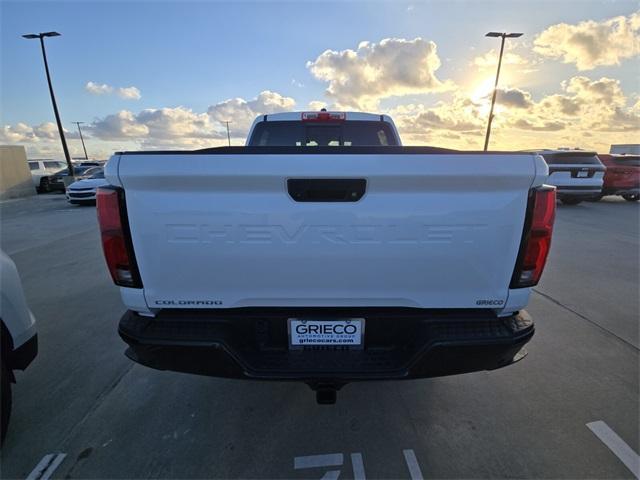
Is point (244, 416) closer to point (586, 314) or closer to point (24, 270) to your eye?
point (586, 314)

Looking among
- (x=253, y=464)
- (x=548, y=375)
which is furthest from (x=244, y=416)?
(x=548, y=375)

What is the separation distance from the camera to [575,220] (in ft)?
30.9

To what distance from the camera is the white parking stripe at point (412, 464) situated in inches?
73.2

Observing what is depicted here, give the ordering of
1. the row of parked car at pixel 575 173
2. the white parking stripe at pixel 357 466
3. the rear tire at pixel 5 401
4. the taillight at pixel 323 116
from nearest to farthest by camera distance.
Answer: the white parking stripe at pixel 357 466, the rear tire at pixel 5 401, the taillight at pixel 323 116, the row of parked car at pixel 575 173

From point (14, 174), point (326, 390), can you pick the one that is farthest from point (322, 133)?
point (14, 174)

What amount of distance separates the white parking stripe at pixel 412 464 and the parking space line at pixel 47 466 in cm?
209

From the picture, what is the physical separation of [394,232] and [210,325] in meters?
1.07

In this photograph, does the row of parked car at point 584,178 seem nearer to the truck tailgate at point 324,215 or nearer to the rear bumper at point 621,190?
the rear bumper at point 621,190

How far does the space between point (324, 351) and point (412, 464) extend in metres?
0.89

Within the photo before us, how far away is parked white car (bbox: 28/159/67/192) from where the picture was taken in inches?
818

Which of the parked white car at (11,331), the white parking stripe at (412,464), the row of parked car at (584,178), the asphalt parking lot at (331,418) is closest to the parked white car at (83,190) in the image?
the row of parked car at (584,178)

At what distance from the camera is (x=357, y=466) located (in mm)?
1925

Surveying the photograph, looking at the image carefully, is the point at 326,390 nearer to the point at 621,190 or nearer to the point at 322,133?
the point at 322,133

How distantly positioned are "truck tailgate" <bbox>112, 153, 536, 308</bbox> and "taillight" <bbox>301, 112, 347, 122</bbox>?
215 centimetres
